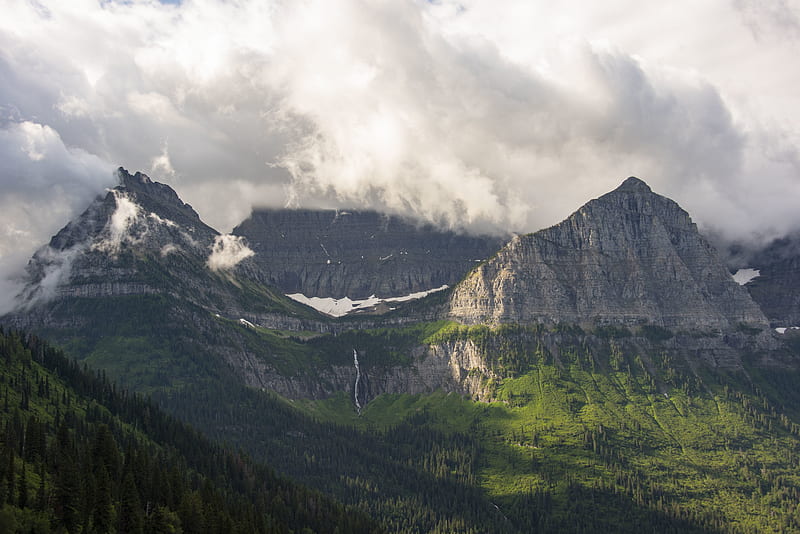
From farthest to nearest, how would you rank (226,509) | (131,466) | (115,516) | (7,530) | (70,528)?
(226,509)
(131,466)
(115,516)
(70,528)
(7,530)

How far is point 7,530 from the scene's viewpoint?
128m

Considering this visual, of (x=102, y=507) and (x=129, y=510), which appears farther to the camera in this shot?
(x=129, y=510)

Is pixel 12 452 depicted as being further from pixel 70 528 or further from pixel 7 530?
pixel 7 530

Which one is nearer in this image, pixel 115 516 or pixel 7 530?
pixel 7 530

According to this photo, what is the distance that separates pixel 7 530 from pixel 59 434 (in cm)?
6250

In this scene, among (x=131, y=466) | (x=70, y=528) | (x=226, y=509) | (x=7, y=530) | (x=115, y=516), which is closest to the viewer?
(x=7, y=530)

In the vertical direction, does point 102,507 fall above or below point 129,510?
above

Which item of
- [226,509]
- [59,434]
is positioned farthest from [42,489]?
[226,509]

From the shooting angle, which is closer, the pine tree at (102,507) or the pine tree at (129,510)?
the pine tree at (102,507)

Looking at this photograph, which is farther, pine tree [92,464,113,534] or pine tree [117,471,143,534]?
pine tree [117,471,143,534]

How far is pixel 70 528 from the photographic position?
146125 millimetres

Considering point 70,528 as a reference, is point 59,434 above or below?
above

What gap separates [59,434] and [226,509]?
39835 millimetres

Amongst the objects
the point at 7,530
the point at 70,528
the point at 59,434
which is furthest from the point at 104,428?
the point at 7,530
